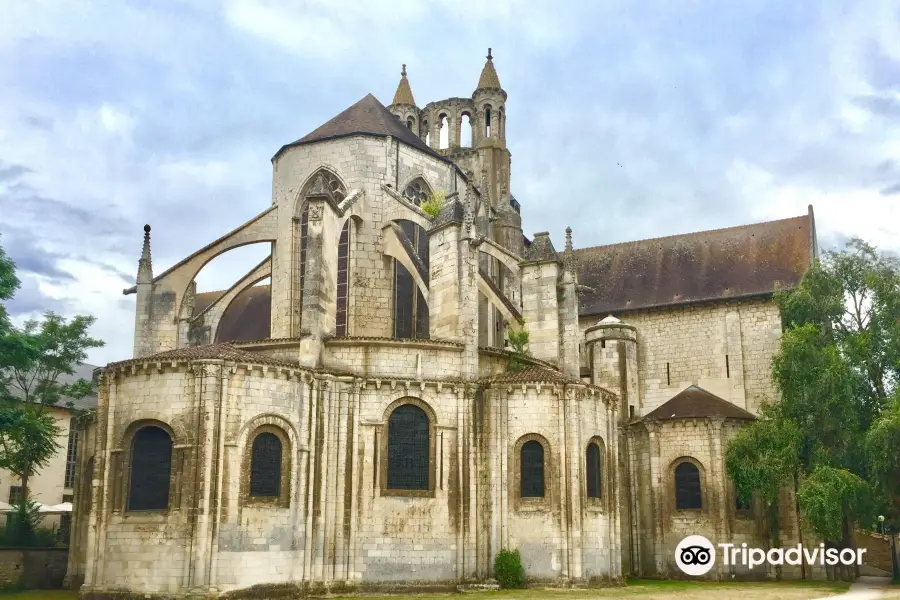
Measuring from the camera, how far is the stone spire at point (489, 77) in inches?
1820

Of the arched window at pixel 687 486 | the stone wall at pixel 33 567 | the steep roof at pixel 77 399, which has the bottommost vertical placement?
the stone wall at pixel 33 567

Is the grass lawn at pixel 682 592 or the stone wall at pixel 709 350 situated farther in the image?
the stone wall at pixel 709 350

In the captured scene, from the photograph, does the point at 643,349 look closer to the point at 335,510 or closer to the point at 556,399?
the point at 556,399

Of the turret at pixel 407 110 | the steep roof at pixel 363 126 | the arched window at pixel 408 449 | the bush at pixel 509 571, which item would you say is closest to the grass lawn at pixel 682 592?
the bush at pixel 509 571

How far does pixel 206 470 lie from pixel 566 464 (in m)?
9.96

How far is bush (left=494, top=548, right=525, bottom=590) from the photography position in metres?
24.7

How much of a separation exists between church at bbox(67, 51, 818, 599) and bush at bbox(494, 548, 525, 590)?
0.25 meters

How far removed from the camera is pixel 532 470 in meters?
25.8

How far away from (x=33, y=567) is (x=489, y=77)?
31015mm

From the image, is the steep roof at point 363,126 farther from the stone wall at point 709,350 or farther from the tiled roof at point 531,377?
the stone wall at point 709,350

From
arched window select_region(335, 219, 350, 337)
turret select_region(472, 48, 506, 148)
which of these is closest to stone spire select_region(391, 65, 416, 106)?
turret select_region(472, 48, 506, 148)

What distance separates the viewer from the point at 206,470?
21.9 m

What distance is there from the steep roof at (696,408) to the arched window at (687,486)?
186cm

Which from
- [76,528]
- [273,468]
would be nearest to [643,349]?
[273,468]
